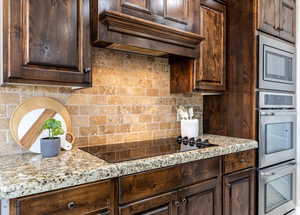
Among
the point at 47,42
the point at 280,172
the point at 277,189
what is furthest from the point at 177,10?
the point at 277,189

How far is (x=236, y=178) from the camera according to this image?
190cm

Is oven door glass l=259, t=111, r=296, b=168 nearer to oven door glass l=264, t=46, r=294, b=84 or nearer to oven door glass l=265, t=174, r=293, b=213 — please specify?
oven door glass l=265, t=174, r=293, b=213

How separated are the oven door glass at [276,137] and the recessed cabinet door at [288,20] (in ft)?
2.73

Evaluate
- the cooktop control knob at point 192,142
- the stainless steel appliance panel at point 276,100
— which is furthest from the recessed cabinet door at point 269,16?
the cooktop control knob at point 192,142

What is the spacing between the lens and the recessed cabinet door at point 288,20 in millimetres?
2426

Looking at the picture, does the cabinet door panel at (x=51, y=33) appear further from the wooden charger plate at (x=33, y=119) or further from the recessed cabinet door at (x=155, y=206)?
the recessed cabinet door at (x=155, y=206)

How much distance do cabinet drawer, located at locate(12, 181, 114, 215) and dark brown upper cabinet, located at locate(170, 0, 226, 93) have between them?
124 cm

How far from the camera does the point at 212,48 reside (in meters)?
2.15

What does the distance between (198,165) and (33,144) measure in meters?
1.12

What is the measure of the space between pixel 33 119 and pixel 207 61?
1512mm

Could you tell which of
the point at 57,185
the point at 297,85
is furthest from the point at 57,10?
the point at 297,85

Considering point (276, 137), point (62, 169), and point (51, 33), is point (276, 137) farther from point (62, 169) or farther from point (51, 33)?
point (51, 33)

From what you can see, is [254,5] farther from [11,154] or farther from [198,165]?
[11,154]

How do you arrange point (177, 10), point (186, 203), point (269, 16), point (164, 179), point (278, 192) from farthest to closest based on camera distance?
point (278, 192) → point (269, 16) → point (177, 10) → point (186, 203) → point (164, 179)
